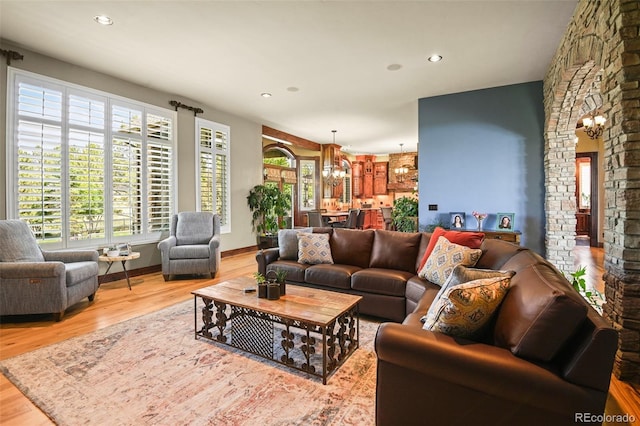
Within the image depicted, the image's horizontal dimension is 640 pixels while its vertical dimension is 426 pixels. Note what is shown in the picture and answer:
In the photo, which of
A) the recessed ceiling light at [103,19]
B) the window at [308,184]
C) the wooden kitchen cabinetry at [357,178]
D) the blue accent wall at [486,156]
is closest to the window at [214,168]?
the recessed ceiling light at [103,19]

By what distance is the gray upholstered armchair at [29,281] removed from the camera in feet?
9.75

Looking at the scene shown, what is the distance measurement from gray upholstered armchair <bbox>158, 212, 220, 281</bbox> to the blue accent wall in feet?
12.3

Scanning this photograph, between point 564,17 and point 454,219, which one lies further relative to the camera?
point 454,219

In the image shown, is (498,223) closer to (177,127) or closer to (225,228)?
(225,228)

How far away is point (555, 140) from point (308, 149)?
651 cm

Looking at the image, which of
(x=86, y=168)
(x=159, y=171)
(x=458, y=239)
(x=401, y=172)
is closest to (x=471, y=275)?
(x=458, y=239)

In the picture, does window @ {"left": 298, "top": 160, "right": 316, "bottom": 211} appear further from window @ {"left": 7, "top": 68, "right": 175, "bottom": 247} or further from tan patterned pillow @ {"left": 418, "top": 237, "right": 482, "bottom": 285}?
tan patterned pillow @ {"left": 418, "top": 237, "right": 482, "bottom": 285}

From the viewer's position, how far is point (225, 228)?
652cm

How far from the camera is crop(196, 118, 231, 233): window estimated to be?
5.96 meters

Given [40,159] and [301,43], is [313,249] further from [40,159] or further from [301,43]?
[40,159]

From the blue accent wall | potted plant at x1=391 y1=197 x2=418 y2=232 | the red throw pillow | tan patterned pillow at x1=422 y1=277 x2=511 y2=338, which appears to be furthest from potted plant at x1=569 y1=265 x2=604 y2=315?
potted plant at x1=391 y1=197 x2=418 y2=232

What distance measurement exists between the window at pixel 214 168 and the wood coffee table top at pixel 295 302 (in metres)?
3.69

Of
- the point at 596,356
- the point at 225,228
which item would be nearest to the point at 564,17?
the point at 596,356

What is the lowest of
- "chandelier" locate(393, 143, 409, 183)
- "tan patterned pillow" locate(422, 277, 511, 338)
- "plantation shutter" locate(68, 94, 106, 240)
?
"tan patterned pillow" locate(422, 277, 511, 338)
